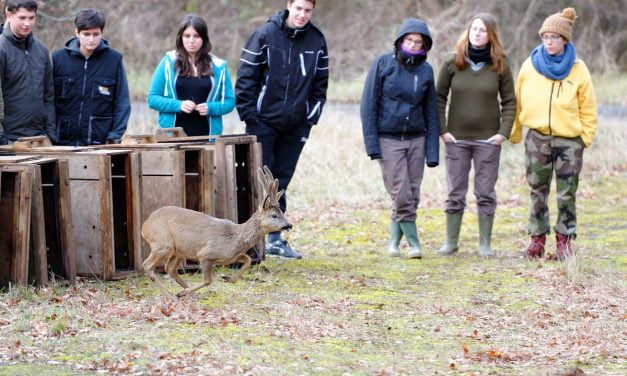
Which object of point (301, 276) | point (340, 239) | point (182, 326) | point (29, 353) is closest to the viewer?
point (29, 353)

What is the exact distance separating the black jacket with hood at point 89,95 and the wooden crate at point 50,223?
4.09 feet

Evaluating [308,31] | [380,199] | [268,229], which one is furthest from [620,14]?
[268,229]

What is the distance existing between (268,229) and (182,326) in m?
1.58

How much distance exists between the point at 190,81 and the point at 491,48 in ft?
9.08

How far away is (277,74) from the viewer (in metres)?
10.0

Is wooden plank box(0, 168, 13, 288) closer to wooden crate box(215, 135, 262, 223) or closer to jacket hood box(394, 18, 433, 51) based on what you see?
wooden crate box(215, 135, 262, 223)

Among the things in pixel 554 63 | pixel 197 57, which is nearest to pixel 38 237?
pixel 197 57

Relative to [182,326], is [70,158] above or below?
above

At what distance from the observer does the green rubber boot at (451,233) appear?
10945 mm

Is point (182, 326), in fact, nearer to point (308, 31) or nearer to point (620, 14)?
point (308, 31)

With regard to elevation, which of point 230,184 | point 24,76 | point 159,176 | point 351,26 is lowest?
point 230,184

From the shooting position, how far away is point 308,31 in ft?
33.1

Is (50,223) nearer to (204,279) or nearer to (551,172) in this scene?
(204,279)

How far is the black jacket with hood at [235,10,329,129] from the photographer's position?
32.8ft
